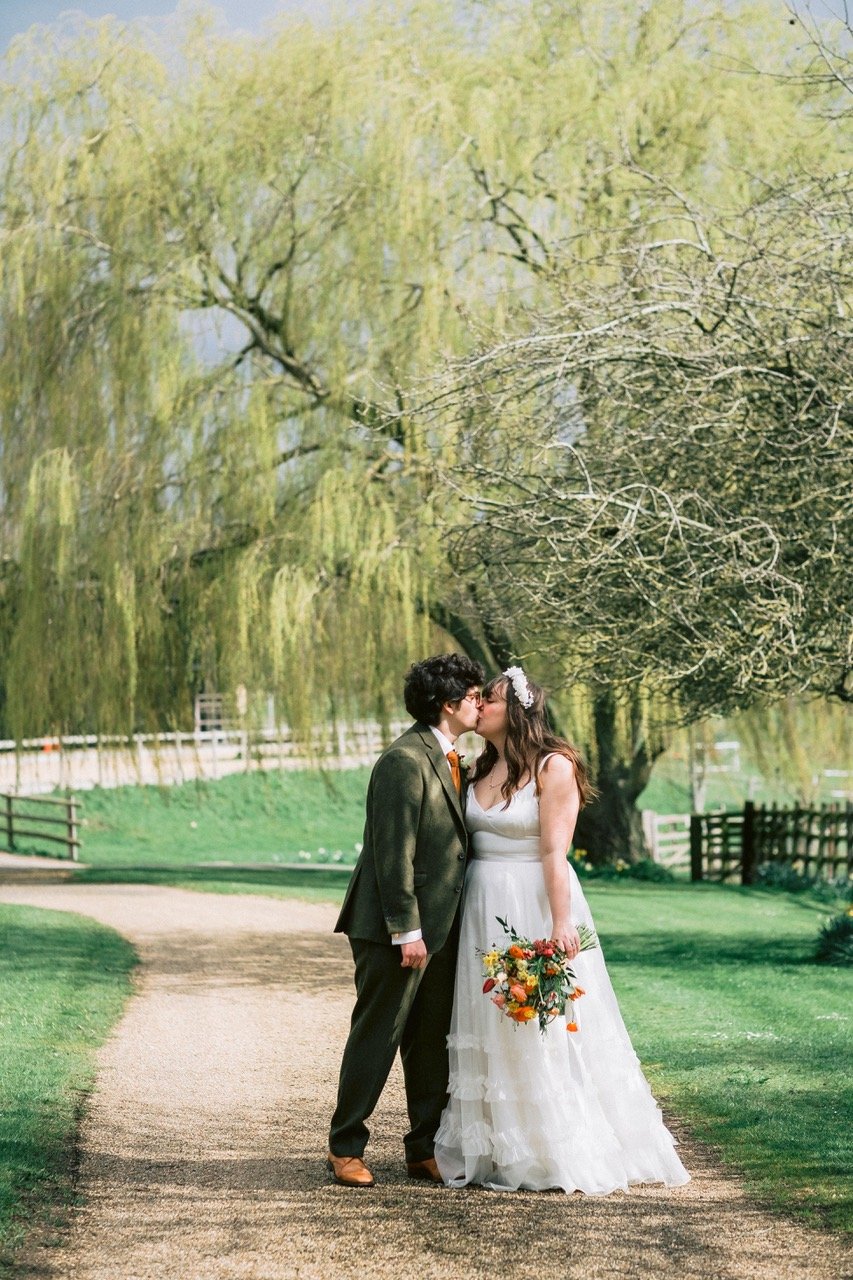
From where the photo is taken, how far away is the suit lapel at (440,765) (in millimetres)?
5309

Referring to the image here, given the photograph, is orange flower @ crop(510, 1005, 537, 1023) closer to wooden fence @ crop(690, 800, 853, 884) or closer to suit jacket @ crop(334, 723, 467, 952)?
suit jacket @ crop(334, 723, 467, 952)

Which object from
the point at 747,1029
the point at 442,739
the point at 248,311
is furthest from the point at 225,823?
the point at 442,739

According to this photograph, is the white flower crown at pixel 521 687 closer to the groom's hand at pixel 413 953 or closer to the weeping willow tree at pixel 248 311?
the groom's hand at pixel 413 953

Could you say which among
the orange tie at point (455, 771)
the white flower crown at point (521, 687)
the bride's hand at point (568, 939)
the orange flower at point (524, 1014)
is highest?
the white flower crown at point (521, 687)

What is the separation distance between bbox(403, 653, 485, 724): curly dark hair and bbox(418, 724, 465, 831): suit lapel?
7 cm

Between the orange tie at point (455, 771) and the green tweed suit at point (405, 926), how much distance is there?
0.11 m

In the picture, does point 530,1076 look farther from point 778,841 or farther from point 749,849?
point 749,849

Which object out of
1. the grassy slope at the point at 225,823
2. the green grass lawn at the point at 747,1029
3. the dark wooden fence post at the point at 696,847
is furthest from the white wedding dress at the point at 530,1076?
the grassy slope at the point at 225,823

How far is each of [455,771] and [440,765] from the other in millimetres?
199

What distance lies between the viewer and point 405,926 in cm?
510

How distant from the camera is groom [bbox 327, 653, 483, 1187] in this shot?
513cm

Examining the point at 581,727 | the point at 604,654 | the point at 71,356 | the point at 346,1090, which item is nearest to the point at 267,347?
the point at 71,356

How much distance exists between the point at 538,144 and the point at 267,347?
11.6 feet

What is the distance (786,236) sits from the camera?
10.5m
